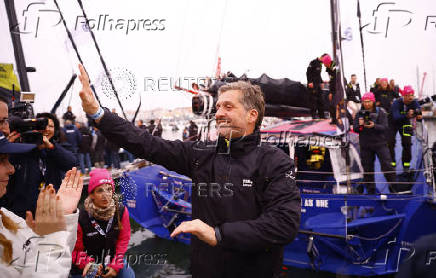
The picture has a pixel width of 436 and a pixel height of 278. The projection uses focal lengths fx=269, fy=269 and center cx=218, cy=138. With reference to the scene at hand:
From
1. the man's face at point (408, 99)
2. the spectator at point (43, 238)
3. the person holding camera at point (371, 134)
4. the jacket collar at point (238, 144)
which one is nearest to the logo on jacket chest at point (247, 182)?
the jacket collar at point (238, 144)

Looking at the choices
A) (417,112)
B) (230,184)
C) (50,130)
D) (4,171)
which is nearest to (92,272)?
(4,171)

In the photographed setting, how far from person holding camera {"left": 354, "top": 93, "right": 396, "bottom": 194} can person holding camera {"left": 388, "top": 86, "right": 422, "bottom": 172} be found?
1.39 feet

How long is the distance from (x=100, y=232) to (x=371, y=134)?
13.3ft

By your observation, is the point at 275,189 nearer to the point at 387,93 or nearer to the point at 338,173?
the point at 338,173

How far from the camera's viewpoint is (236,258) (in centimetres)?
132

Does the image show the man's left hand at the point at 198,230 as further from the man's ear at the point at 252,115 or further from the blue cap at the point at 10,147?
the blue cap at the point at 10,147

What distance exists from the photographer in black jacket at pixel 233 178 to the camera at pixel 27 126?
63 cm

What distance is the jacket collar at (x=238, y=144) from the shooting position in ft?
4.65

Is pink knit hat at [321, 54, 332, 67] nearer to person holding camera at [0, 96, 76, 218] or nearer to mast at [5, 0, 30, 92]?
person holding camera at [0, 96, 76, 218]

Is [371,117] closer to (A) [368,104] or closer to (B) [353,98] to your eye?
(A) [368,104]

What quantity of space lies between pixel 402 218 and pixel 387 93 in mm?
2898

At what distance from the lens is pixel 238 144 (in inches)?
55.4

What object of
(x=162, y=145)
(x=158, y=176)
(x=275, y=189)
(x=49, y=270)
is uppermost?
(x=162, y=145)

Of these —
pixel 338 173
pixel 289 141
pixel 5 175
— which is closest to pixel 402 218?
pixel 338 173
